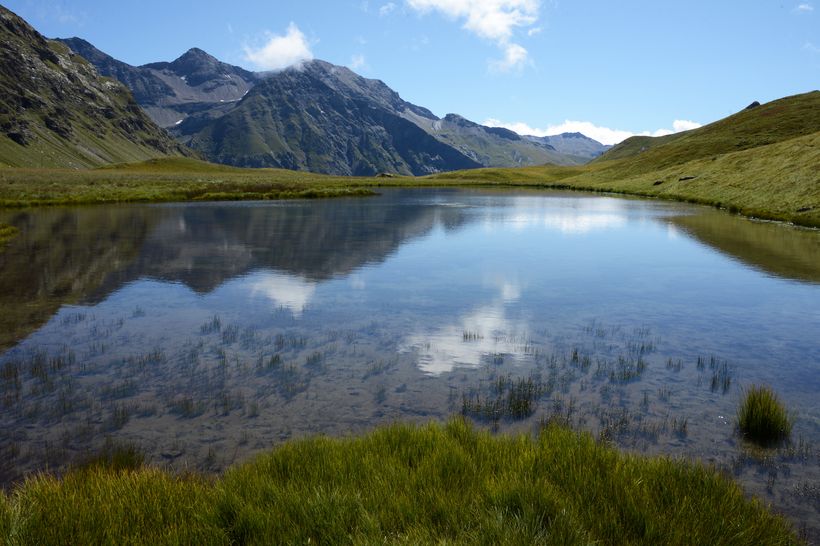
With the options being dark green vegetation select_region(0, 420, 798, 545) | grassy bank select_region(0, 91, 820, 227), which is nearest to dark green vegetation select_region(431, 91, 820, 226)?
grassy bank select_region(0, 91, 820, 227)

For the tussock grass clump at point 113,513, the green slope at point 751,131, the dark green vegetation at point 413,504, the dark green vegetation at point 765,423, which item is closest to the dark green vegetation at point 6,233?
the tussock grass clump at point 113,513

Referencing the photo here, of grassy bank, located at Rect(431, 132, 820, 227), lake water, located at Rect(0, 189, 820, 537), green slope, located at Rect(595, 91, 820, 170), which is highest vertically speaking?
green slope, located at Rect(595, 91, 820, 170)

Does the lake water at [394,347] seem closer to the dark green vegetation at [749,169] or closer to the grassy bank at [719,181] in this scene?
the dark green vegetation at [749,169]

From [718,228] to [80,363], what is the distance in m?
51.2

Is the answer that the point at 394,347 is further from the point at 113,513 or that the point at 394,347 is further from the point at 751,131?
the point at 751,131

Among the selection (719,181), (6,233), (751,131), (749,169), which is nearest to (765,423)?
(6,233)

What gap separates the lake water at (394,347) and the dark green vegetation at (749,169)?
2941 cm

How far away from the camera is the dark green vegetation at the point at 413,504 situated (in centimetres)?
546

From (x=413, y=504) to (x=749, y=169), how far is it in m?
89.9

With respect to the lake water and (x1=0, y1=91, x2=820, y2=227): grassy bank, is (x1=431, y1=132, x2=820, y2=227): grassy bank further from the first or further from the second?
the lake water

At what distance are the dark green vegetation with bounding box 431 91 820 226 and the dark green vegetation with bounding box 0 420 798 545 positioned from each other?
51.6 m

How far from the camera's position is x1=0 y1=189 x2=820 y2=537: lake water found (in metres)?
9.89

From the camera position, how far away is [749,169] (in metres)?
77.8

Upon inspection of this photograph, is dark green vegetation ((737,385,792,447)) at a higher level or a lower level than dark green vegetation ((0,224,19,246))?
lower
